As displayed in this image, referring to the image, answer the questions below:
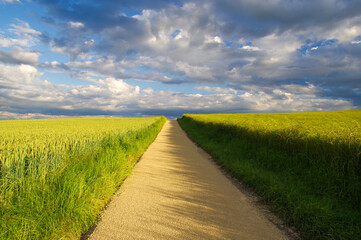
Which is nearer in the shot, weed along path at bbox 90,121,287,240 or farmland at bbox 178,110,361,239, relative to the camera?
weed along path at bbox 90,121,287,240

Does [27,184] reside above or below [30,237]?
above

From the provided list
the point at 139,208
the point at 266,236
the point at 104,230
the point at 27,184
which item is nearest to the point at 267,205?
the point at 266,236

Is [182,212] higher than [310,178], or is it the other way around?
[310,178]

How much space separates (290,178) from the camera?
574 cm

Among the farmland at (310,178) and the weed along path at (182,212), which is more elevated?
the farmland at (310,178)

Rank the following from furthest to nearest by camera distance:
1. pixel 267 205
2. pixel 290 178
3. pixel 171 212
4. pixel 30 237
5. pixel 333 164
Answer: pixel 290 178, pixel 333 164, pixel 267 205, pixel 171 212, pixel 30 237

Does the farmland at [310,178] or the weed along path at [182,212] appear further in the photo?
the farmland at [310,178]

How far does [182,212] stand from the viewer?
13.4ft

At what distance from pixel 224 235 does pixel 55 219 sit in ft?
8.84

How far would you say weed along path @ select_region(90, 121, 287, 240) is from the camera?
3.33m

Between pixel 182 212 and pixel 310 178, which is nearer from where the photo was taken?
pixel 182 212

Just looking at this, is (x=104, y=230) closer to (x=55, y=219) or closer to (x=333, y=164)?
(x=55, y=219)

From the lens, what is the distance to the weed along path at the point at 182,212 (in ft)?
10.9

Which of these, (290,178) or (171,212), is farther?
(290,178)
